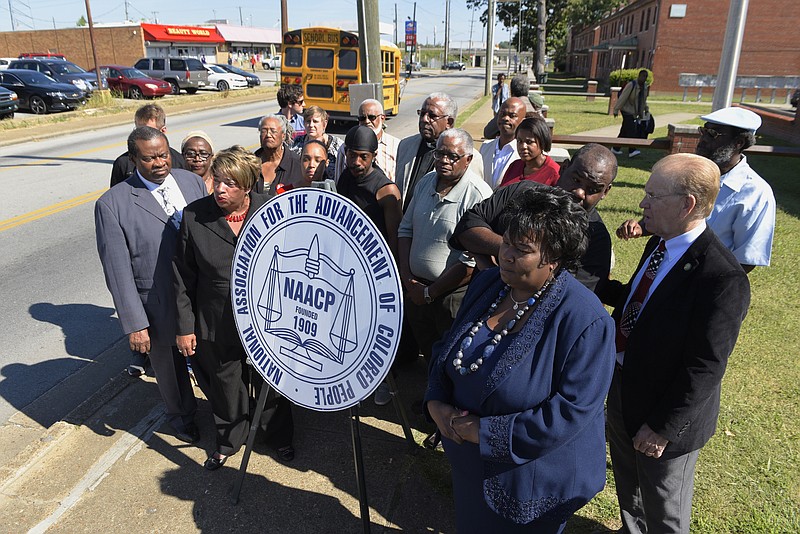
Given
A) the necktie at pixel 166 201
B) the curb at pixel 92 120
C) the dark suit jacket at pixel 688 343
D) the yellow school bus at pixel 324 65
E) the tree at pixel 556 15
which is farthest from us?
the tree at pixel 556 15

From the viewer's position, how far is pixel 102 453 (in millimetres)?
3396

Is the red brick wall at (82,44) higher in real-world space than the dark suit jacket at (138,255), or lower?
higher

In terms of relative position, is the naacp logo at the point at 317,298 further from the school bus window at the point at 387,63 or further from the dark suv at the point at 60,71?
the dark suv at the point at 60,71

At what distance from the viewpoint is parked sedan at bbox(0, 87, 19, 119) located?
18.4 m

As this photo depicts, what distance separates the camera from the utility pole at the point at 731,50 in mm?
6871

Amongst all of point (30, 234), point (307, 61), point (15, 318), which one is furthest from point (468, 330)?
point (307, 61)

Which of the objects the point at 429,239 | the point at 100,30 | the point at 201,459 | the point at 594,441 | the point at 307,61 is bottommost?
the point at 201,459

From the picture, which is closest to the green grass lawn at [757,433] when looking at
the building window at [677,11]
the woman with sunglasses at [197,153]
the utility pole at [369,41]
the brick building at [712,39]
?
the woman with sunglasses at [197,153]

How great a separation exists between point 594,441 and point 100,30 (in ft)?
205

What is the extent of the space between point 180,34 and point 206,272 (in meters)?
60.9

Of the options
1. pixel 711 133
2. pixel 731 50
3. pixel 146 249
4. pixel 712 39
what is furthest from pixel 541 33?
pixel 146 249

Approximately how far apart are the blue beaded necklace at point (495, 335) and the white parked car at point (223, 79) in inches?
1372

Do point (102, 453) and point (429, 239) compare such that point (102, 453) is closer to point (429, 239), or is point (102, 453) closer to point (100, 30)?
point (429, 239)

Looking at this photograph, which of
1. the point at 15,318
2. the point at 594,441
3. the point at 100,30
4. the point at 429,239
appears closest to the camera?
the point at 594,441
